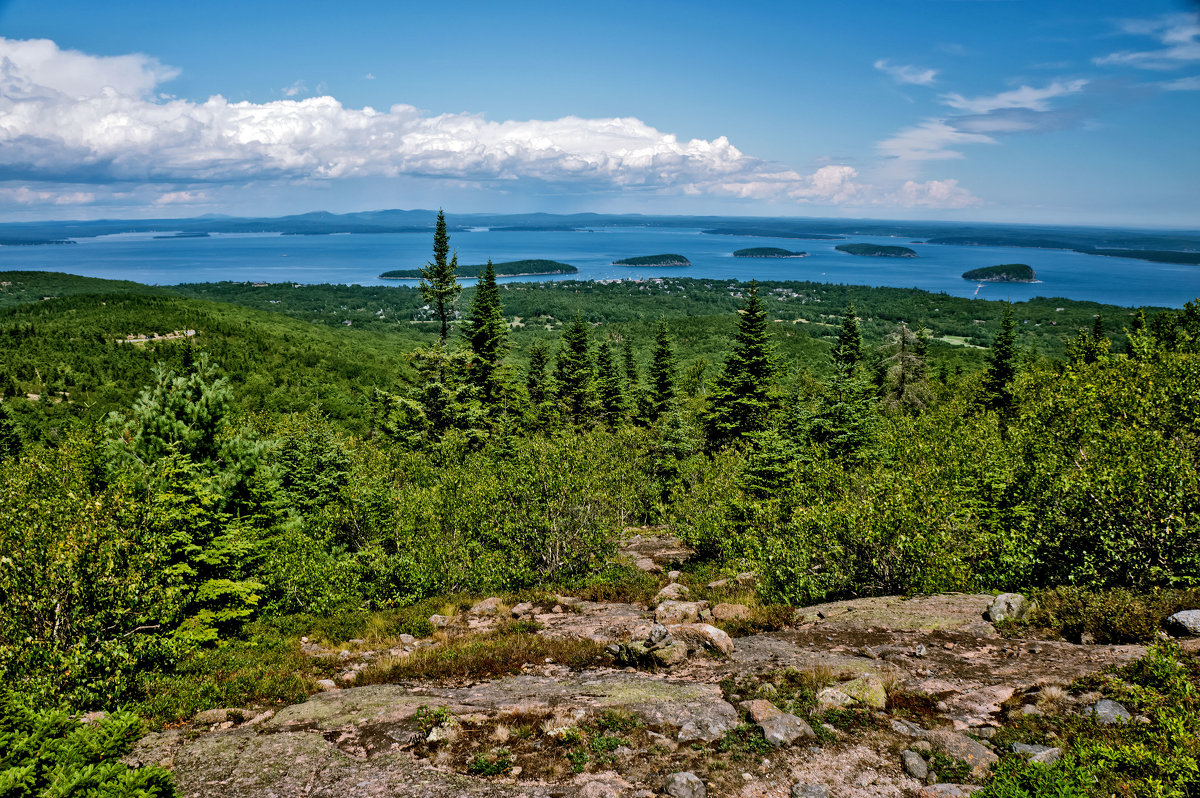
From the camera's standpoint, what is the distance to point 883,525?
14734 mm

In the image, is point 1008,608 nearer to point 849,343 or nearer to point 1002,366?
point 1002,366

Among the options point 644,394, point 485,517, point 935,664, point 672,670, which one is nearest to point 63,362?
point 644,394

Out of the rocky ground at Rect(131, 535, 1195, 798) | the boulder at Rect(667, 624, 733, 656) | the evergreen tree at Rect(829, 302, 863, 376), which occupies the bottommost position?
the boulder at Rect(667, 624, 733, 656)

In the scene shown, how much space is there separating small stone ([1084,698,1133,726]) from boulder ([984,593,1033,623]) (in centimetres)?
406

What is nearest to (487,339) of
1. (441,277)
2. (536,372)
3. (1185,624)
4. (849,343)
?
(441,277)

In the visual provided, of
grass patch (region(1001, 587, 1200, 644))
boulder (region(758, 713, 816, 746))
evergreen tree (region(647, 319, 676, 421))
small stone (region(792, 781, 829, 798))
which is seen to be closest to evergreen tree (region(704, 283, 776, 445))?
evergreen tree (region(647, 319, 676, 421))

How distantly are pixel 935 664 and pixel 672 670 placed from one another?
510 cm

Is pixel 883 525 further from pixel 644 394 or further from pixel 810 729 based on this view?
pixel 644 394

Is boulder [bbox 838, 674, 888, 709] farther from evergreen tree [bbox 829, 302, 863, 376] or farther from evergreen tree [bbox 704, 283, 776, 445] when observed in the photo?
evergreen tree [bbox 829, 302, 863, 376]

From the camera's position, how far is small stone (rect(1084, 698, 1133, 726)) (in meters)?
8.12

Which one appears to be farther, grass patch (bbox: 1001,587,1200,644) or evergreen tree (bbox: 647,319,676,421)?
evergreen tree (bbox: 647,319,676,421)

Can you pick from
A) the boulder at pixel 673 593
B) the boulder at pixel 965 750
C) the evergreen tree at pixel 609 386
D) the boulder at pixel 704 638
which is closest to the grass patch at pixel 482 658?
the boulder at pixel 704 638

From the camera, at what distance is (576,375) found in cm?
4969

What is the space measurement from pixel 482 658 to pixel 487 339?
30.1 meters
